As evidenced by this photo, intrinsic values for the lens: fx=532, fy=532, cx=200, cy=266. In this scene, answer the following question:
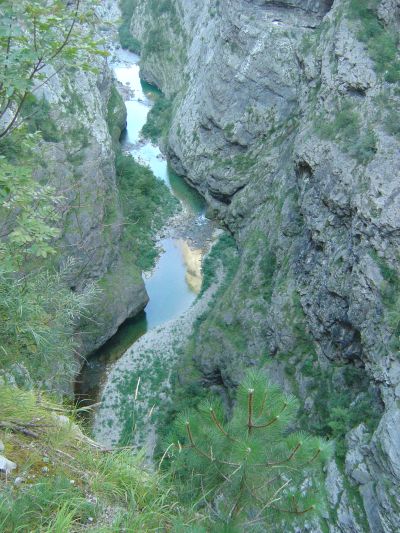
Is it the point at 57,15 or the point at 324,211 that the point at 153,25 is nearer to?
the point at 324,211

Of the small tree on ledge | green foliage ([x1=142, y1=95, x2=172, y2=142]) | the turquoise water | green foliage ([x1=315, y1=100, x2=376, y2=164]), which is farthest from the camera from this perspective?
green foliage ([x1=142, y1=95, x2=172, y2=142])

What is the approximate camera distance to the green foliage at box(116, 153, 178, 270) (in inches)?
1129

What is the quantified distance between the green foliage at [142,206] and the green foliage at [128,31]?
2727 cm

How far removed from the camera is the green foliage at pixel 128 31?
5600 cm

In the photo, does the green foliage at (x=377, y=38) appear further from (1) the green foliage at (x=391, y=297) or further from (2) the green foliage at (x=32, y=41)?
(2) the green foliage at (x=32, y=41)

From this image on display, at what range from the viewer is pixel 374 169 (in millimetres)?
16359

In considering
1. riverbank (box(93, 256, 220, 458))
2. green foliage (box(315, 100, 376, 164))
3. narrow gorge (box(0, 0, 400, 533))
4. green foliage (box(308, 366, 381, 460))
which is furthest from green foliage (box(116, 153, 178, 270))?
green foliage (box(308, 366, 381, 460))

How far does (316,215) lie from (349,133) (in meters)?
3.04

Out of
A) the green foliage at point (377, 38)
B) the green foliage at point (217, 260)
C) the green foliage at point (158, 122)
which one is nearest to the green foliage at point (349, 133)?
the green foliage at point (377, 38)

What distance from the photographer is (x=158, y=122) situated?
1633 inches

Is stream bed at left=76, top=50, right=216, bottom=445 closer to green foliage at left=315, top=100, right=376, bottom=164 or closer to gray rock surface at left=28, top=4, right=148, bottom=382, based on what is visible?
gray rock surface at left=28, top=4, right=148, bottom=382

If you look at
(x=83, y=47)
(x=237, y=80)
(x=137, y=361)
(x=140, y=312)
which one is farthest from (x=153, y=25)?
(x=83, y=47)

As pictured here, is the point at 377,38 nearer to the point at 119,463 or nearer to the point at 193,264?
the point at 193,264

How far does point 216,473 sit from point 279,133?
25574 mm
